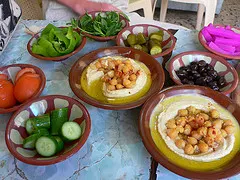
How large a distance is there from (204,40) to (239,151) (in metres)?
0.63

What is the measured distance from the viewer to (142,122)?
3.06 feet

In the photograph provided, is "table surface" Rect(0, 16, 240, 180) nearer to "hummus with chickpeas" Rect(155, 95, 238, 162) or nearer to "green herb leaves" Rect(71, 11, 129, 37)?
"hummus with chickpeas" Rect(155, 95, 238, 162)

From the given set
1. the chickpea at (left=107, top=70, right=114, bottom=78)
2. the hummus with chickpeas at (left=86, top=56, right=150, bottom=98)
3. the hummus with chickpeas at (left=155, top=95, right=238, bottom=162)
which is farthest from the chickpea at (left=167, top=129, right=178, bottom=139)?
the chickpea at (left=107, top=70, right=114, bottom=78)

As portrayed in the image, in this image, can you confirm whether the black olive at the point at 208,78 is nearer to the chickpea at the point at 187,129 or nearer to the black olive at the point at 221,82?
the black olive at the point at 221,82

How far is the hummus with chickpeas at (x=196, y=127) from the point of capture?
87cm

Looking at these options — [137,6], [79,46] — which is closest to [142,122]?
[79,46]

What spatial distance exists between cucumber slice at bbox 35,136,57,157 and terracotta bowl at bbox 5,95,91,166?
0.02m

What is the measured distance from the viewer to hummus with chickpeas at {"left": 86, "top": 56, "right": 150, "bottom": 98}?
105 cm

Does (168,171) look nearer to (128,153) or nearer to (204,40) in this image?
(128,153)

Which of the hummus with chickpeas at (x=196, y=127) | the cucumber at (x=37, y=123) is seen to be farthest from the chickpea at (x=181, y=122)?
the cucumber at (x=37, y=123)

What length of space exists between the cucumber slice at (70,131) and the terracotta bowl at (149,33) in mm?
491

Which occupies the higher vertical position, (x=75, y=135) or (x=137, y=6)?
(x=75, y=135)

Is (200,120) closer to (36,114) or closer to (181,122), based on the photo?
(181,122)

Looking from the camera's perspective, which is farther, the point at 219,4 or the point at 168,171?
the point at 219,4
